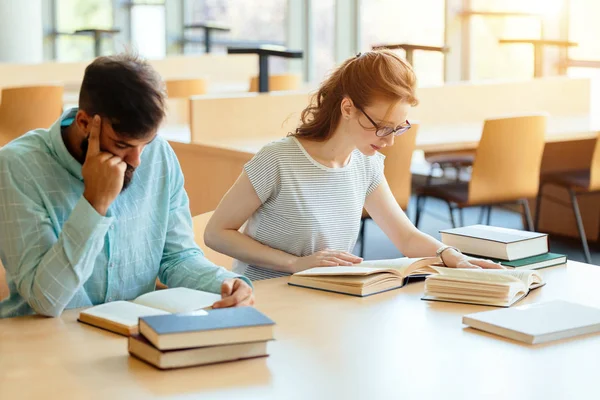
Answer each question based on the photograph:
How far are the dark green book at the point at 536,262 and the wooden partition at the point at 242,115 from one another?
7.49ft

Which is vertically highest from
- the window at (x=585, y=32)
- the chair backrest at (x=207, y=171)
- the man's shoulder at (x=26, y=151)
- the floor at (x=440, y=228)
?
the window at (x=585, y=32)

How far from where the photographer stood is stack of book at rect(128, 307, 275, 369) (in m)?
1.41

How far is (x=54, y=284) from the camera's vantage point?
1.67 metres

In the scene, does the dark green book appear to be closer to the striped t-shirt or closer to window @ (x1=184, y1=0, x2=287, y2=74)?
the striped t-shirt

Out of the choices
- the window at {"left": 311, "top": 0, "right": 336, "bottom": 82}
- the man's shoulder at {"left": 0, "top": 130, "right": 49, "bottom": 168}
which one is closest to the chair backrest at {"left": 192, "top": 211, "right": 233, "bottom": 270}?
the man's shoulder at {"left": 0, "top": 130, "right": 49, "bottom": 168}

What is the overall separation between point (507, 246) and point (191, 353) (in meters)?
0.91

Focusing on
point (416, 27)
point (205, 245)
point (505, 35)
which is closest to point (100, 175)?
point (205, 245)

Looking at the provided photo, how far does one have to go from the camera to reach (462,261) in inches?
80.1

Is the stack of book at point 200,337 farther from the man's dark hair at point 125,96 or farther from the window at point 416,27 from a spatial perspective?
the window at point 416,27

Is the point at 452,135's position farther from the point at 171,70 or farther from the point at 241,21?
the point at 241,21

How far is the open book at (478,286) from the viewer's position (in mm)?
1819

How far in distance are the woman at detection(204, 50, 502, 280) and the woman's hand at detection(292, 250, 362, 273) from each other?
15 millimetres

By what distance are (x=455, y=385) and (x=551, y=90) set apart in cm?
447

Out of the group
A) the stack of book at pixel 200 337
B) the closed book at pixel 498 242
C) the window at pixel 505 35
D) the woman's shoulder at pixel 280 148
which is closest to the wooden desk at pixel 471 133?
the window at pixel 505 35
